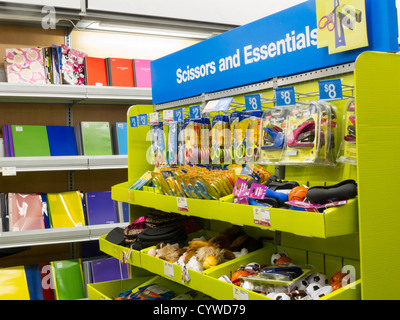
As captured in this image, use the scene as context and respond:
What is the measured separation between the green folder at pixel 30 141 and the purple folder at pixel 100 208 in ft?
1.63

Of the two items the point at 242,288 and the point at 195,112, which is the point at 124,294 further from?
the point at 242,288

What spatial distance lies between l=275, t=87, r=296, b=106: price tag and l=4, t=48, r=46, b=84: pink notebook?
225cm

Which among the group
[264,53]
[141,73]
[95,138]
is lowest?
[95,138]

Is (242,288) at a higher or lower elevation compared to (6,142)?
lower

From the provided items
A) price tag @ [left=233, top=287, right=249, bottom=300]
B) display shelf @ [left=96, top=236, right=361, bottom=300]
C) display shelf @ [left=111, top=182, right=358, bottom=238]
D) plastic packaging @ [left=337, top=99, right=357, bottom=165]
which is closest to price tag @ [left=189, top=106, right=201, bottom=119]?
display shelf @ [left=111, top=182, right=358, bottom=238]

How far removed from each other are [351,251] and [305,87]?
28.0 inches

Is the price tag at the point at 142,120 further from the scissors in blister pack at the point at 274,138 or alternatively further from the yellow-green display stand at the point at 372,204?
the yellow-green display stand at the point at 372,204

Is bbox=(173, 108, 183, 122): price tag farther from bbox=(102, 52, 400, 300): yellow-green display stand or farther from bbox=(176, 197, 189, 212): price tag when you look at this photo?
bbox=(102, 52, 400, 300): yellow-green display stand

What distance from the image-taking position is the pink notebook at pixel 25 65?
138 inches

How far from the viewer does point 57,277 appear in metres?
3.62

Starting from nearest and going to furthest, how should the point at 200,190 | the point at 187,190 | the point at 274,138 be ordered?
the point at 274,138
the point at 200,190
the point at 187,190

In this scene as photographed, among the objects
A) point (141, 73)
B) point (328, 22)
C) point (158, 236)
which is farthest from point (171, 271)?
point (141, 73)

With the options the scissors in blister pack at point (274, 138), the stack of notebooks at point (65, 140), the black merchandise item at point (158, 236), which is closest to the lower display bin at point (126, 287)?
the black merchandise item at point (158, 236)

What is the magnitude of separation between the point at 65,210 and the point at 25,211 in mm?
295
